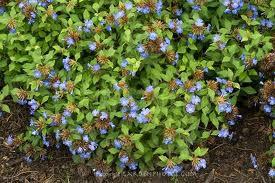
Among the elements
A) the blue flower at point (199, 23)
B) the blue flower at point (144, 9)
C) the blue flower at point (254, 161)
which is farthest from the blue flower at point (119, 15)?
the blue flower at point (254, 161)

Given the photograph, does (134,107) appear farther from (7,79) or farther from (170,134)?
(7,79)

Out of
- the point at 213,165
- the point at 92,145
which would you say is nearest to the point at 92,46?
the point at 92,145

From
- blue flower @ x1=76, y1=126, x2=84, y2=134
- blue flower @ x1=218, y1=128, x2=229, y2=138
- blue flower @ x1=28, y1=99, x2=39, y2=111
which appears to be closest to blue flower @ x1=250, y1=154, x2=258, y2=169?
blue flower @ x1=218, y1=128, x2=229, y2=138

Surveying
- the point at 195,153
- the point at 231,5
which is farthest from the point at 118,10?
the point at 195,153

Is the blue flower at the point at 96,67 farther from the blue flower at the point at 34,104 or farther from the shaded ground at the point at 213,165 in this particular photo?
the shaded ground at the point at 213,165

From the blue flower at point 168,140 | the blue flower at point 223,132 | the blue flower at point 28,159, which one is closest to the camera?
the blue flower at point 168,140

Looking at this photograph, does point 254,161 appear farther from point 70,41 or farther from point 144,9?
point 70,41

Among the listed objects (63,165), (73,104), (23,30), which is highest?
(23,30)
